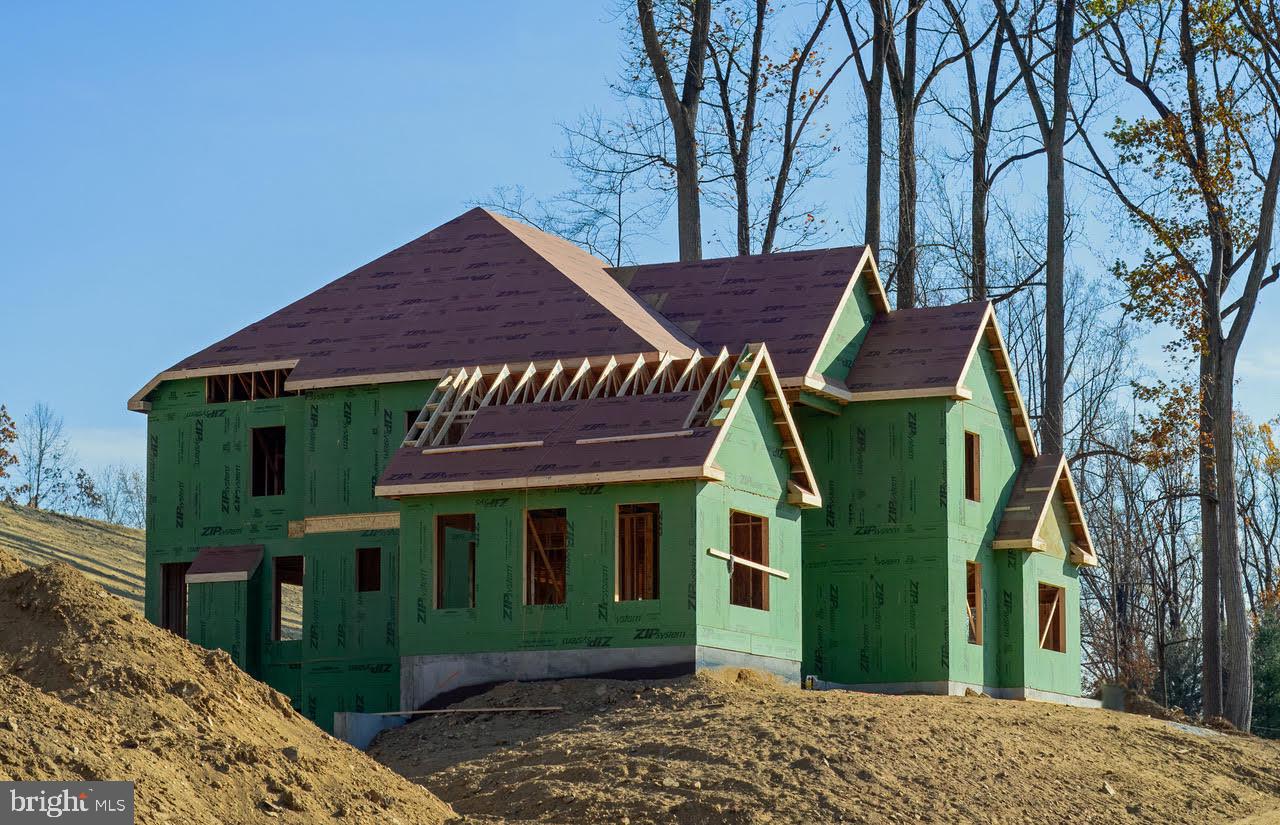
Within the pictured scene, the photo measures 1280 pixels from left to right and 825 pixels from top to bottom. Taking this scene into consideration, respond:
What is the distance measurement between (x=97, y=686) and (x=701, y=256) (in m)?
26.2

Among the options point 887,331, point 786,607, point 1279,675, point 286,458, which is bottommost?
point 1279,675

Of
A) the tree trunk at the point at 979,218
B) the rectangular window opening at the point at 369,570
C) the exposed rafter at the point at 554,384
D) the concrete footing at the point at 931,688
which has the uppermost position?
the tree trunk at the point at 979,218

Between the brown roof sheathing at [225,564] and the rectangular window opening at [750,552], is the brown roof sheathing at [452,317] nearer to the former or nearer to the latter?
the brown roof sheathing at [225,564]

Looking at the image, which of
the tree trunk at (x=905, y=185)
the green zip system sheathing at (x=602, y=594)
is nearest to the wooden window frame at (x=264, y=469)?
A: the green zip system sheathing at (x=602, y=594)

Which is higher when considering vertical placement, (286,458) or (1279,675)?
(286,458)

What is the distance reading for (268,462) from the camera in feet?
90.0

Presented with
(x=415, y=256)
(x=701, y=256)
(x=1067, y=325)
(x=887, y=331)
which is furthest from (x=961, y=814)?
(x=1067, y=325)

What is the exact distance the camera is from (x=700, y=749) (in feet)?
51.7

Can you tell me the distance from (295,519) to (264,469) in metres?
2.05

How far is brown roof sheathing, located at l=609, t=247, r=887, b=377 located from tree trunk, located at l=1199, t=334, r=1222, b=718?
9.41 m

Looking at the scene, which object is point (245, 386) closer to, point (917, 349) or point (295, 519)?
point (295, 519)

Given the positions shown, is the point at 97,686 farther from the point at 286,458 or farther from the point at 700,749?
the point at 286,458

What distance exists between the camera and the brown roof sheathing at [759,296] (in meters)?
25.8

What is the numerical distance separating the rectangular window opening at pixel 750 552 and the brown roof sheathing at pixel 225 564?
765 centimetres
